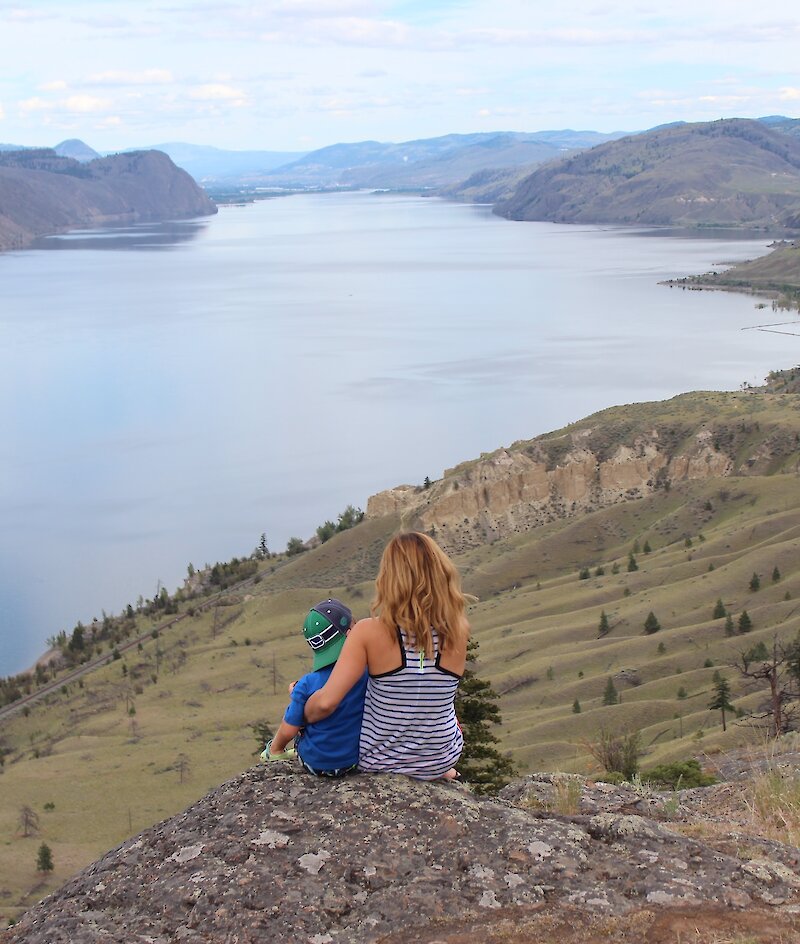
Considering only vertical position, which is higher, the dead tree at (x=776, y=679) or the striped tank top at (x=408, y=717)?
the striped tank top at (x=408, y=717)

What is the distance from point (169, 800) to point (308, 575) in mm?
23530

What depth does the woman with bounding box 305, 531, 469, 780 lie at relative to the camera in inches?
212

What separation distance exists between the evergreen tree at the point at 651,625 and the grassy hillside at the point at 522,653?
284 millimetres

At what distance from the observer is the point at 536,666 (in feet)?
105

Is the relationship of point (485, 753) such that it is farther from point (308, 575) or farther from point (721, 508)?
point (308, 575)

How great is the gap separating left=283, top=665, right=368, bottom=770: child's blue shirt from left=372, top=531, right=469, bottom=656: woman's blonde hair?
1.33 ft

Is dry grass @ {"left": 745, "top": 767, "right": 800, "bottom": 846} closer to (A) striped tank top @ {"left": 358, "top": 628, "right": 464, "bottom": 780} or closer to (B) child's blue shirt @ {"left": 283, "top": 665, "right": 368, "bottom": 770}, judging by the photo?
(A) striped tank top @ {"left": 358, "top": 628, "right": 464, "bottom": 780}

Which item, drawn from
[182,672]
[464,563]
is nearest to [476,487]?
[464,563]

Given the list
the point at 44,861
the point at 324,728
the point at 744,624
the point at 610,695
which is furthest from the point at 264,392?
the point at 324,728

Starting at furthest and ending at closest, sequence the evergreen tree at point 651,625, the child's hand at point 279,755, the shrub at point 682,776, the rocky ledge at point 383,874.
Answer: the evergreen tree at point 651,625 < the shrub at point 682,776 < the child's hand at point 279,755 < the rocky ledge at point 383,874

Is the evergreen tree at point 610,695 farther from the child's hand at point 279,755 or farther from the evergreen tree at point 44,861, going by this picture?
the child's hand at point 279,755

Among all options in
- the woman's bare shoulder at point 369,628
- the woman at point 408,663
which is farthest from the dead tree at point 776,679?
the woman's bare shoulder at point 369,628

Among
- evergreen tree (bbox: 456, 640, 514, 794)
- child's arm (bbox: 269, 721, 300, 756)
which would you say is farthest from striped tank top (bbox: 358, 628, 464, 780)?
evergreen tree (bbox: 456, 640, 514, 794)

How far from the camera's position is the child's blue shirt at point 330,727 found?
18.3 feet
